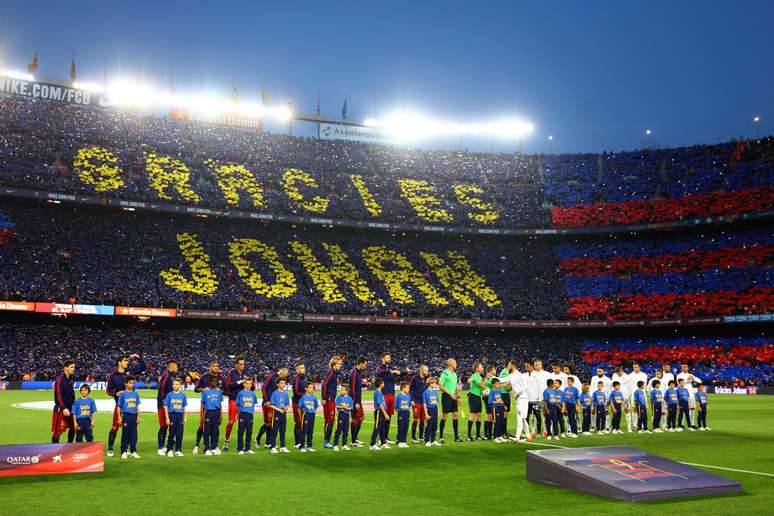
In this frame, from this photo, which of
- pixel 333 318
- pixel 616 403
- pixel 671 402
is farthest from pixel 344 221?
pixel 616 403

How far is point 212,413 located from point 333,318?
39.1 meters

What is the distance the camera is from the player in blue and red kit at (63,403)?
17.4 metres

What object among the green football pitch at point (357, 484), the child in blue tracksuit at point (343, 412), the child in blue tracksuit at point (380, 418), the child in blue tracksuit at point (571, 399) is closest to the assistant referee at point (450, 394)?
the green football pitch at point (357, 484)

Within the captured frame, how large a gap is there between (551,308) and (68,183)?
41398 millimetres

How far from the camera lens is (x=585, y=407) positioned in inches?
959

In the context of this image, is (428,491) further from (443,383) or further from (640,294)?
(640,294)

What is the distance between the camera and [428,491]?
45.3 ft

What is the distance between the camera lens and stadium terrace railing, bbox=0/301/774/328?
49.2 m

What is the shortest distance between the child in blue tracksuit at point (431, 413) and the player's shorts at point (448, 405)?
0.75m

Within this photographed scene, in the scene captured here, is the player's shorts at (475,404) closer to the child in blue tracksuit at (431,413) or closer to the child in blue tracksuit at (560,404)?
the child in blue tracksuit at (431,413)

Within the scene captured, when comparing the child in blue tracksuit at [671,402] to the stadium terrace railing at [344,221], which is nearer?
the child in blue tracksuit at [671,402]

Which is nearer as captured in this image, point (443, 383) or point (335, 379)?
point (335, 379)

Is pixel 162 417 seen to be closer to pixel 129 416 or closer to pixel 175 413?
pixel 175 413

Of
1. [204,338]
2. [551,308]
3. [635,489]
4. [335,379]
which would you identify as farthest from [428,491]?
[551,308]
